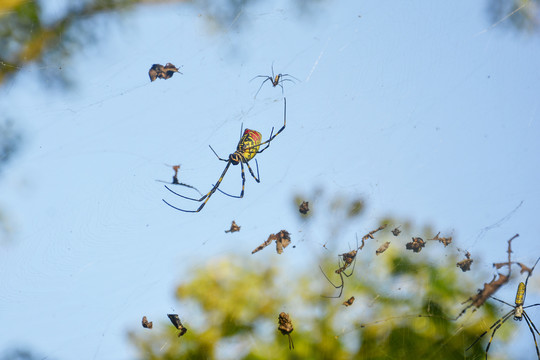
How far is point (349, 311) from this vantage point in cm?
371

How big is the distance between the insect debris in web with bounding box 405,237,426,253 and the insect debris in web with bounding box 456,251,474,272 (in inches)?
14.3

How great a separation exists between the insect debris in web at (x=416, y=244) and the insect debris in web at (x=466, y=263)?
0.36 meters

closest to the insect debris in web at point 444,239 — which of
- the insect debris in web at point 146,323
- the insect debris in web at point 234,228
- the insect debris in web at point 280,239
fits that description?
the insect debris in web at point 280,239

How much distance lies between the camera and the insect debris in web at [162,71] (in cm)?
363

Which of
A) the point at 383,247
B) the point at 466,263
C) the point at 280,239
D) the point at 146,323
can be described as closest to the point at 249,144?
the point at 280,239

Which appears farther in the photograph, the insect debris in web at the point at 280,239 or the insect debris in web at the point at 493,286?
the insect debris in web at the point at 280,239

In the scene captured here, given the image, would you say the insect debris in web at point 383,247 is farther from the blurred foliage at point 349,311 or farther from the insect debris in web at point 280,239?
the insect debris in web at point 280,239

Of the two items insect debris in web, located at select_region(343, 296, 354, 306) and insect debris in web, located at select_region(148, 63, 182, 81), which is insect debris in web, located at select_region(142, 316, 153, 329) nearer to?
insect debris in web, located at select_region(343, 296, 354, 306)

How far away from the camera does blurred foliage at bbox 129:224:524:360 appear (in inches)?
146

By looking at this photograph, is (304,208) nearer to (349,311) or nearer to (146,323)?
(349,311)

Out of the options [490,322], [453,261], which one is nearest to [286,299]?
[453,261]

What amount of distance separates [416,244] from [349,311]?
90 centimetres

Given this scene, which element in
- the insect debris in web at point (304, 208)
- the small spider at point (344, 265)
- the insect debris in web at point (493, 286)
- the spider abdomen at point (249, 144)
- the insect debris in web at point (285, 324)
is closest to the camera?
the insect debris in web at point (493, 286)

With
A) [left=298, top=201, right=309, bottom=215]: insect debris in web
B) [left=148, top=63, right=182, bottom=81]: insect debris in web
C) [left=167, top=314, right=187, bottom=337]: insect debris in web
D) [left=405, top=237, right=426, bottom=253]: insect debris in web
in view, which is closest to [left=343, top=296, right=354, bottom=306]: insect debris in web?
[left=405, top=237, right=426, bottom=253]: insect debris in web
